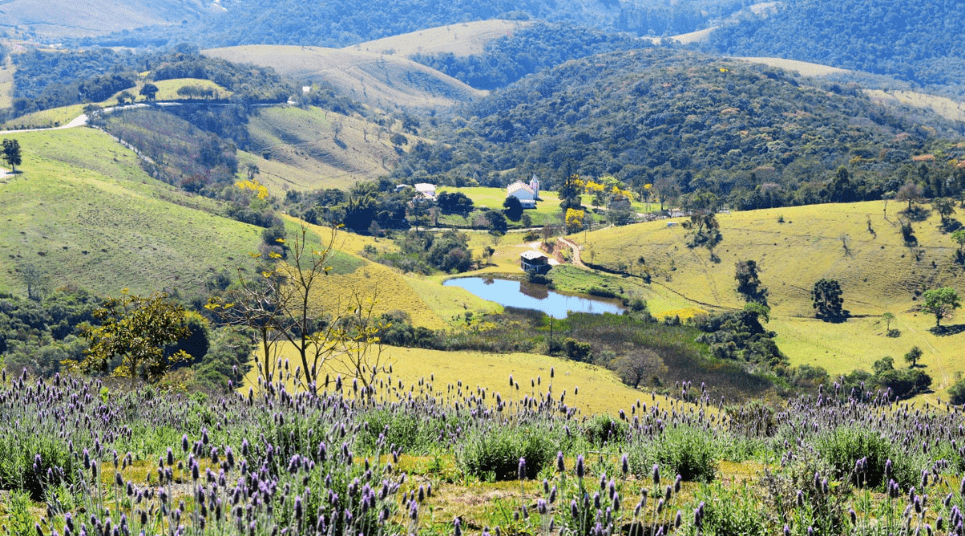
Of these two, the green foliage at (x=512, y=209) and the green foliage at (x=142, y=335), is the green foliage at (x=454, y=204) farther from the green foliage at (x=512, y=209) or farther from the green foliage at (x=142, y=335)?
the green foliage at (x=142, y=335)

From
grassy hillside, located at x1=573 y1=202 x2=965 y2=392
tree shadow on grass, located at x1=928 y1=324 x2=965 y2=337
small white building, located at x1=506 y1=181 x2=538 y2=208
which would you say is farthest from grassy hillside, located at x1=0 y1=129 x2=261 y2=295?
tree shadow on grass, located at x1=928 y1=324 x2=965 y2=337

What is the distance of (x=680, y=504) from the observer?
6359 millimetres

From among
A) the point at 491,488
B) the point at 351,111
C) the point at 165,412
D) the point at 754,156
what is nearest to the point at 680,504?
the point at 491,488

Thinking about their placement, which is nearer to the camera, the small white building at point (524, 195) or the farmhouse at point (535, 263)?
the farmhouse at point (535, 263)

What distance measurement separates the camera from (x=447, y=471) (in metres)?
7.57

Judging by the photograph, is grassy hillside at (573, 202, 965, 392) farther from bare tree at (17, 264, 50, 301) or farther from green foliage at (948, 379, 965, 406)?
bare tree at (17, 264, 50, 301)

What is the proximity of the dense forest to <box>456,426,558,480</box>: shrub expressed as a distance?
77443mm

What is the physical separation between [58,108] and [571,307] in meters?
93.6

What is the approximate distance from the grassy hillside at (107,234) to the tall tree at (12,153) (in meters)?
1.16

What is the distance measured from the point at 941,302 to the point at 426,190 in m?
67.5

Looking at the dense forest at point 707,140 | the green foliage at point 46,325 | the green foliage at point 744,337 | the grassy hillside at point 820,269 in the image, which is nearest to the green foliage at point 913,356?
the grassy hillside at point 820,269

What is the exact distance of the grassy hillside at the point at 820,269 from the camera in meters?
50.3

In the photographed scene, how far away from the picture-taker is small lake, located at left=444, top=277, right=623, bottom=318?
205 ft

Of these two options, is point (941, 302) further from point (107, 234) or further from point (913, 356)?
point (107, 234)
